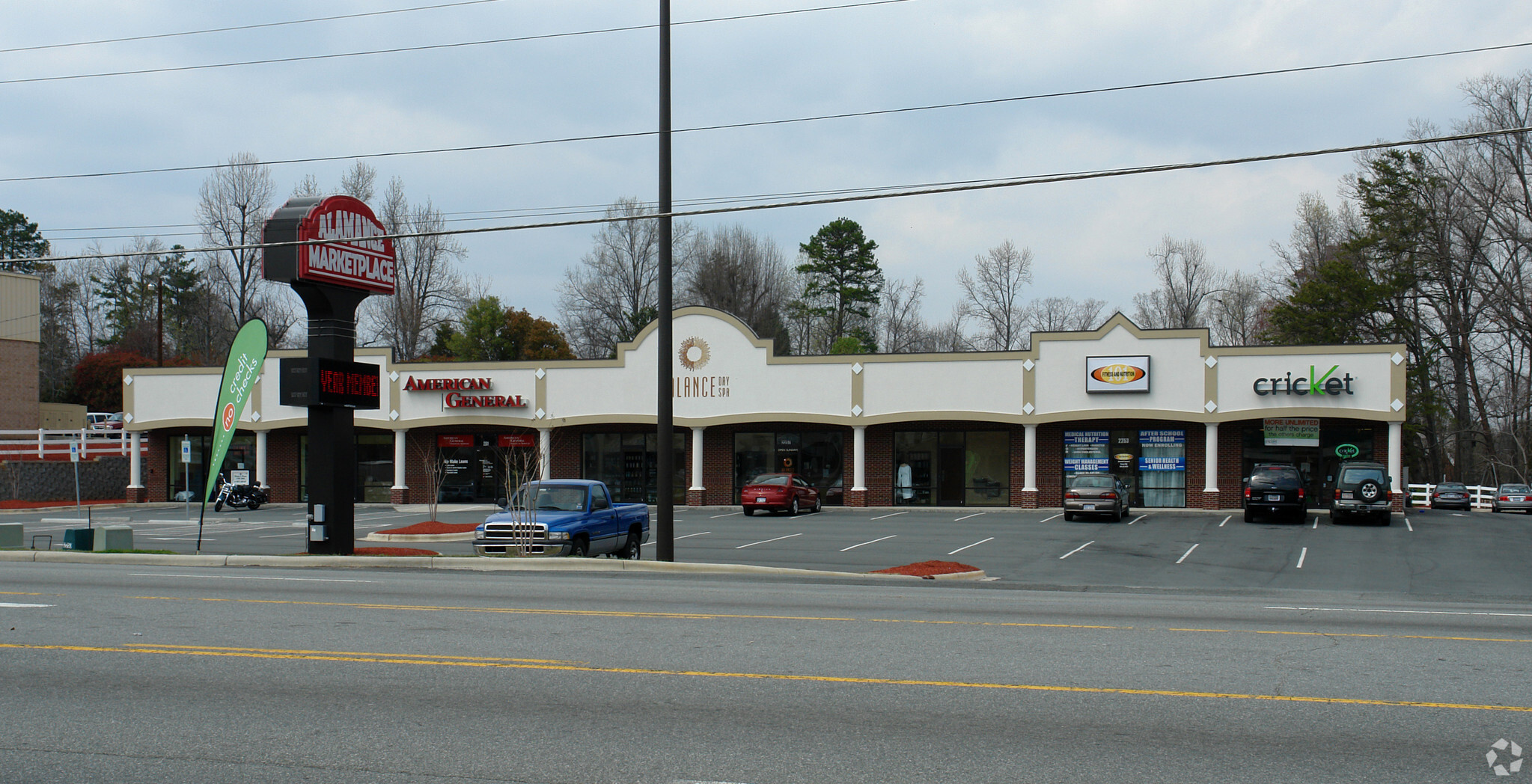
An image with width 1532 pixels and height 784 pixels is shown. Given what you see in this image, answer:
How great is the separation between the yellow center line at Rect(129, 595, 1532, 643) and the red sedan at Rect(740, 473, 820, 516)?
923 inches

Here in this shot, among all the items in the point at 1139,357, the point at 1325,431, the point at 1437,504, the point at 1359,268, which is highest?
the point at 1359,268

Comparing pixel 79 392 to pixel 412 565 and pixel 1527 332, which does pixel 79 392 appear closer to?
pixel 412 565

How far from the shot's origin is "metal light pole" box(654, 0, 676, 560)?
1894 cm

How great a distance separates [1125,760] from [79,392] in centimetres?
7745

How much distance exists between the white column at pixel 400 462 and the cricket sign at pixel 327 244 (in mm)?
22908

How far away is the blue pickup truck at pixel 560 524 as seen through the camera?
18750mm

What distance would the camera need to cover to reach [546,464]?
1661 inches

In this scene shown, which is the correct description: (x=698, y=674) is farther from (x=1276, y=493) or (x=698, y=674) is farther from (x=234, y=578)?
(x=1276, y=493)

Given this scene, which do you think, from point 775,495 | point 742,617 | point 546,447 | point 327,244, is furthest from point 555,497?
point 546,447

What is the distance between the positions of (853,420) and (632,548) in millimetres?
18954

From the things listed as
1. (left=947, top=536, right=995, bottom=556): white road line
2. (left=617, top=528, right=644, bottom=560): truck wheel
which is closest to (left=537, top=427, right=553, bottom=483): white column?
(left=947, top=536, right=995, bottom=556): white road line

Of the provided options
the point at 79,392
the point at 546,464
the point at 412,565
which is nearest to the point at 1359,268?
the point at 546,464

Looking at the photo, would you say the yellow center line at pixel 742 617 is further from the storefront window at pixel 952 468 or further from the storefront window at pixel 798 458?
the storefront window at pixel 952 468

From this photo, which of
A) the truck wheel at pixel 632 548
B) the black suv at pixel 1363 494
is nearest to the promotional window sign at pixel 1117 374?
the black suv at pixel 1363 494
